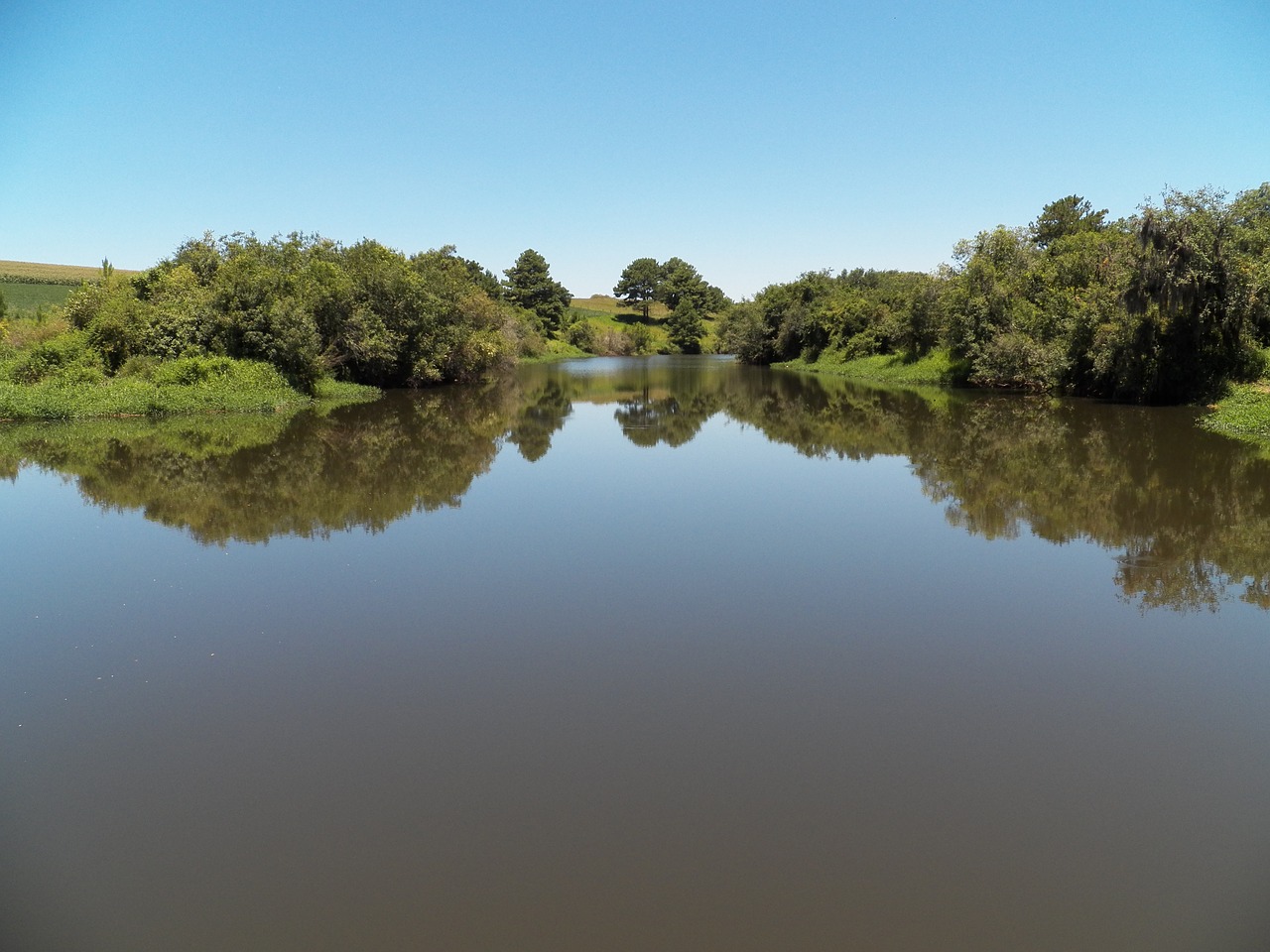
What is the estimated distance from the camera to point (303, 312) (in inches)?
1336

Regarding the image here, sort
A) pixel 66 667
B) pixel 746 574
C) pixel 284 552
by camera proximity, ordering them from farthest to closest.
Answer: pixel 284 552, pixel 746 574, pixel 66 667

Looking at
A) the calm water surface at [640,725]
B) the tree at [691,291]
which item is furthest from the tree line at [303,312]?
the tree at [691,291]

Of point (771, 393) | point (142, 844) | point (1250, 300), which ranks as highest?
point (1250, 300)

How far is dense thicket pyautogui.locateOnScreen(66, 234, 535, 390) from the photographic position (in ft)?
111

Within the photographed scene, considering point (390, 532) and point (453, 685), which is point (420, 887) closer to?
point (453, 685)

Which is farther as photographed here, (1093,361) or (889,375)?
(889,375)

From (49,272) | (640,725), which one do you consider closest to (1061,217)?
(640,725)

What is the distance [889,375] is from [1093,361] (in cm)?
1651

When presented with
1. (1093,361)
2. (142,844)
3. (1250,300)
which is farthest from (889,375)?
(142,844)

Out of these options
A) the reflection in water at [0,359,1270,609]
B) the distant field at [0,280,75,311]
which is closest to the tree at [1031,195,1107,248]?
the reflection in water at [0,359,1270,609]

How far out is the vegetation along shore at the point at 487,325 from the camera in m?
27.8

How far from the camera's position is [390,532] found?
12836mm

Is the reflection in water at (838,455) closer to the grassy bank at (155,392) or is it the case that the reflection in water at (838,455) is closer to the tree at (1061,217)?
the grassy bank at (155,392)

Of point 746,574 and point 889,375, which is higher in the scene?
point 889,375
